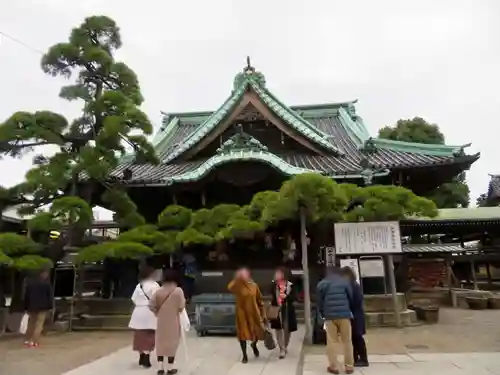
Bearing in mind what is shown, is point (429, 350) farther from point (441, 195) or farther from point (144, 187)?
point (441, 195)

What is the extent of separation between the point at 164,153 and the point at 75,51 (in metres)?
6.66

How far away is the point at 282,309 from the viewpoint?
344 inches

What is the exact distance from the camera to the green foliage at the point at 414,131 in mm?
35475

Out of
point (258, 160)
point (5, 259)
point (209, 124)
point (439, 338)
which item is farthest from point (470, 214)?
Answer: point (5, 259)

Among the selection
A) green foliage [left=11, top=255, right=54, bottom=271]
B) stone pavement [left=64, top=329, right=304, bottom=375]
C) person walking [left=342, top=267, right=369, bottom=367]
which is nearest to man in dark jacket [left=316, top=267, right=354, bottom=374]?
person walking [left=342, top=267, right=369, bottom=367]

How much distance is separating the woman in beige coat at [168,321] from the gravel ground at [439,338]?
10.5ft

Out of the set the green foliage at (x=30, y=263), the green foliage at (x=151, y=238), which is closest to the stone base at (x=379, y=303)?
the green foliage at (x=151, y=238)

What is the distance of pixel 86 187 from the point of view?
553 inches

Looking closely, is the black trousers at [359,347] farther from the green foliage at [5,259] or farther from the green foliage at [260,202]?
the green foliage at [5,259]

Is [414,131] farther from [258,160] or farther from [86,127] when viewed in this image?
[86,127]

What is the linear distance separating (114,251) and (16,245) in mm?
2429

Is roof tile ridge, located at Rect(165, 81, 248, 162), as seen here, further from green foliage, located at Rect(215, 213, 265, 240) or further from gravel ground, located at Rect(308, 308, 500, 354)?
gravel ground, located at Rect(308, 308, 500, 354)

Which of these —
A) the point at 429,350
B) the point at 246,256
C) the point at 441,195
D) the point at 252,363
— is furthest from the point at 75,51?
the point at 441,195

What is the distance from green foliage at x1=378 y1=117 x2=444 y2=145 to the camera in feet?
116
